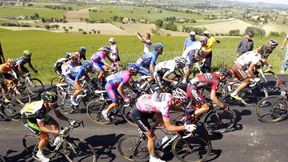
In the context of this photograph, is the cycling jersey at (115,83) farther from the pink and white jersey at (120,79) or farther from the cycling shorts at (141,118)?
the cycling shorts at (141,118)

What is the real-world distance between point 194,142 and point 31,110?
4.08 metres

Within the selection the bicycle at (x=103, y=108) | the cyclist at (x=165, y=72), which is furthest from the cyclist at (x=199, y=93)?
the bicycle at (x=103, y=108)

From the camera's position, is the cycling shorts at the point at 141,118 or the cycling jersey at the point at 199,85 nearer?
the cycling shorts at the point at 141,118

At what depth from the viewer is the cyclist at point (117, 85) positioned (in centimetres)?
866

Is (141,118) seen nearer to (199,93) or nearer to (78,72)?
(199,93)

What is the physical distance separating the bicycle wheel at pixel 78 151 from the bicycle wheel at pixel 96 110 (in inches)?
89.9

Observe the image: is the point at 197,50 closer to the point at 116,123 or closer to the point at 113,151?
the point at 116,123

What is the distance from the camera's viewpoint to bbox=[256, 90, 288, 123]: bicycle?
9055 mm

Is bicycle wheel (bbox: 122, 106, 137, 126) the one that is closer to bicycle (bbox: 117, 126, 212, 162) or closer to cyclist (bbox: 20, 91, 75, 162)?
bicycle (bbox: 117, 126, 212, 162)

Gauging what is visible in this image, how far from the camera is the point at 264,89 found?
34.4 feet

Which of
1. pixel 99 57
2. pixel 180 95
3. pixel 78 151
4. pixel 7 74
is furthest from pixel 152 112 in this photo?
pixel 7 74

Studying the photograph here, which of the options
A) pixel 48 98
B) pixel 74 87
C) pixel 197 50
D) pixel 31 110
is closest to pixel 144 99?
pixel 48 98

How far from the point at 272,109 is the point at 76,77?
669 centimetres

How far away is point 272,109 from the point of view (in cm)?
916
